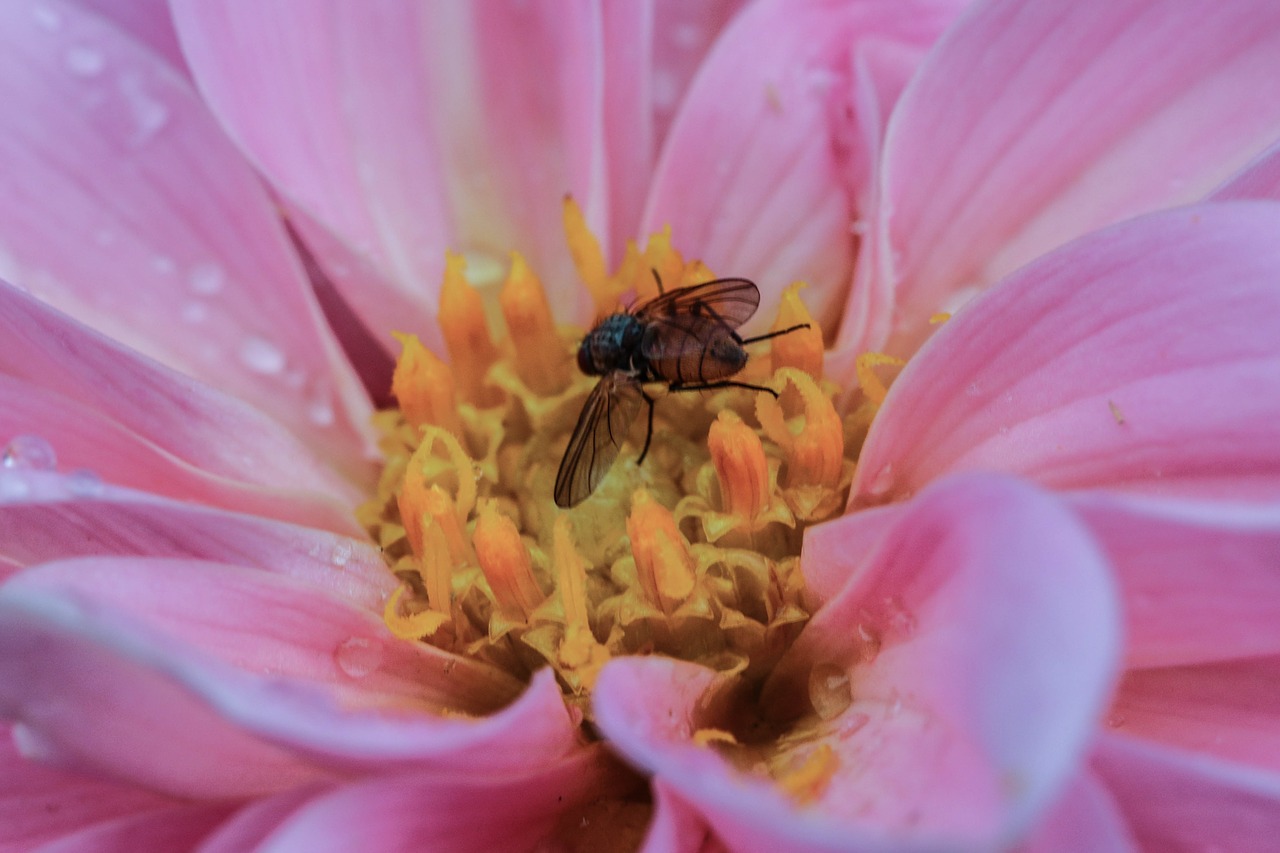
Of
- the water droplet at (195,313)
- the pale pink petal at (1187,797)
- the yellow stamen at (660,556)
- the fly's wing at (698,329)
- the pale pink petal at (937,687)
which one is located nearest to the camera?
the pale pink petal at (937,687)

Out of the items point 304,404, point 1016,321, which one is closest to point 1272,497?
point 1016,321

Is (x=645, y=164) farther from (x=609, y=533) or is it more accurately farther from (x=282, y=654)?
(x=282, y=654)

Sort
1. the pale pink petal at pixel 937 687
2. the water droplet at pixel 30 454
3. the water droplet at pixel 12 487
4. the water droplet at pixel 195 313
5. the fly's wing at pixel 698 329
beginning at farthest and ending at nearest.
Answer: the water droplet at pixel 195 313
the fly's wing at pixel 698 329
the water droplet at pixel 30 454
the water droplet at pixel 12 487
the pale pink petal at pixel 937 687

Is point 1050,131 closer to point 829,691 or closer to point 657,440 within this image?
point 657,440

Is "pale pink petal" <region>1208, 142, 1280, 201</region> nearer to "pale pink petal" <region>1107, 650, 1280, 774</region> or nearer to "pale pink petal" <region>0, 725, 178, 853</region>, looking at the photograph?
"pale pink petal" <region>1107, 650, 1280, 774</region>

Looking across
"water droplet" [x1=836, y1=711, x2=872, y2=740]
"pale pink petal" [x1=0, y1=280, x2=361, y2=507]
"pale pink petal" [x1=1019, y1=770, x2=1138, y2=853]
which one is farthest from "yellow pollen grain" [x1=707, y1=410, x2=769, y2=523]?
"pale pink petal" [x1=1019, y1=770, x2=1138, y2=853]

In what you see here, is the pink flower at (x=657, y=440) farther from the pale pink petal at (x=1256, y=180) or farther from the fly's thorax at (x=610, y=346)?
the fly's thorax at (x=610, y=346)

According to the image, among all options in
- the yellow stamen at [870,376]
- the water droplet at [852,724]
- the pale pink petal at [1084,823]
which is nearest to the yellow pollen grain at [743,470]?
the yellow stamen at [870,376]

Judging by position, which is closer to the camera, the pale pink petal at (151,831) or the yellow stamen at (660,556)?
the pale pink petal at (151,831)
